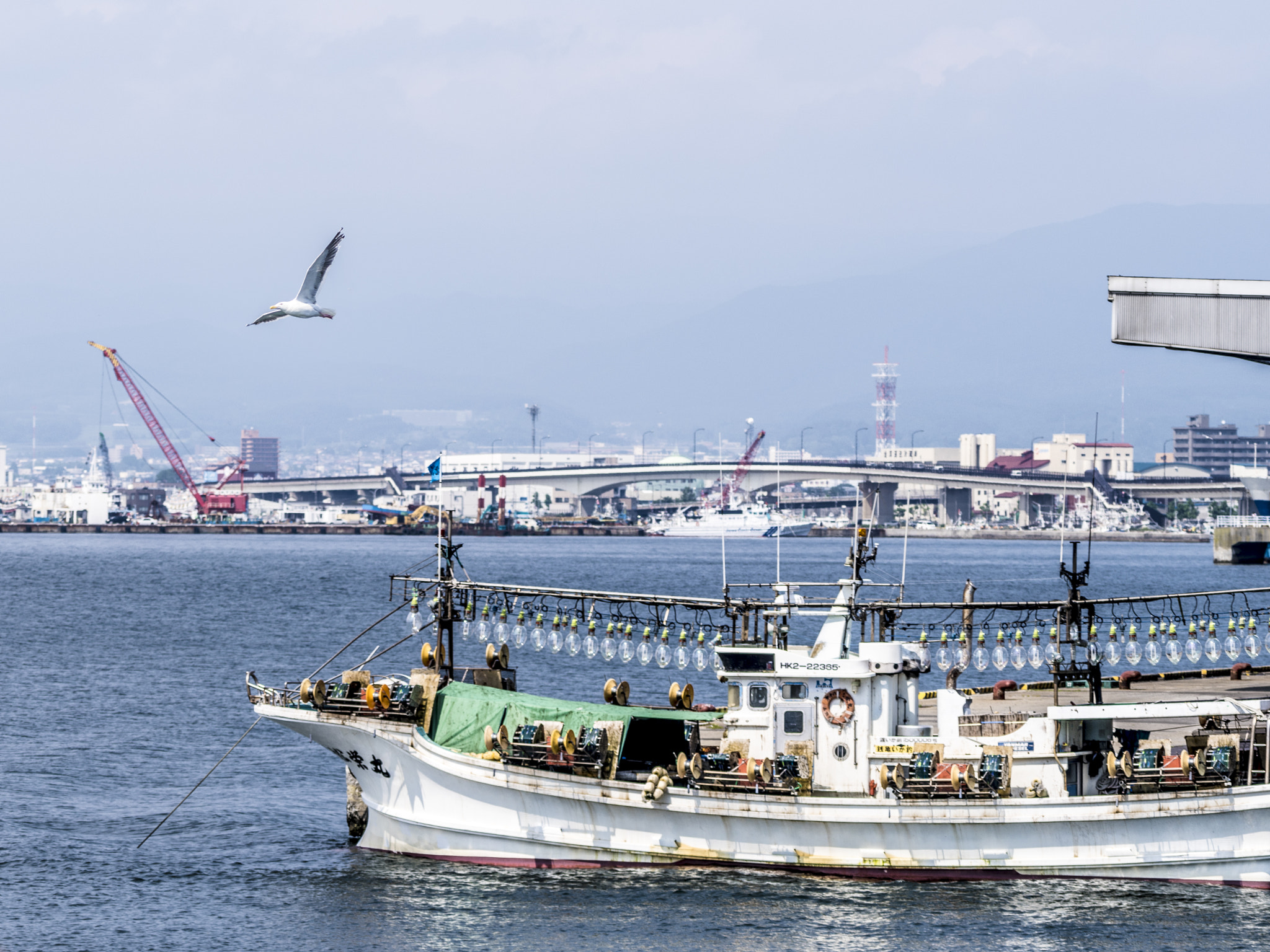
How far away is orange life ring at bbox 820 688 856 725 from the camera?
1254 inches

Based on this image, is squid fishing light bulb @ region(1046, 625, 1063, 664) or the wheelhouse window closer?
the wheelhouse window

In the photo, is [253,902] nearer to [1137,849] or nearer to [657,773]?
[657,773]

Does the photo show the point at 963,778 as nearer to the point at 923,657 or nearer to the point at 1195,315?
the point at 923,657

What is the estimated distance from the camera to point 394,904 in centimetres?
3069

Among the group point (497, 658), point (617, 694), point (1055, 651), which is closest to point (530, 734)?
point (617, 694)

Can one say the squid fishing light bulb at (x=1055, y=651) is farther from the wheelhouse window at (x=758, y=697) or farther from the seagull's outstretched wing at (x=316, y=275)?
the seagull's outstretched wing at (x=316, y=275)

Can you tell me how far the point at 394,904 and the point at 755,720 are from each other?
760 centimetres

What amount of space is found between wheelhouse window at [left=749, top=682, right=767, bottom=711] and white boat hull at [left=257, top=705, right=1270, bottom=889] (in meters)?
2.08

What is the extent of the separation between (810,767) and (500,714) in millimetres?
6359

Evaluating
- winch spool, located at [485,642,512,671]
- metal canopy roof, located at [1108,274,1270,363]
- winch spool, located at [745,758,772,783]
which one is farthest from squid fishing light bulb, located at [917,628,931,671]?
metal canopy roof, located at [1108,274,1270,363]

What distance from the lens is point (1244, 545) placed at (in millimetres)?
146250

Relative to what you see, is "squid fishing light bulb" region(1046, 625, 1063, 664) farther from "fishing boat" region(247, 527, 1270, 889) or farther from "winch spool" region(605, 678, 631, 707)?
"winch spool" region(605, 678, 631, 707)

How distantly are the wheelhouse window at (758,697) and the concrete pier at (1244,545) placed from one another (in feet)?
402

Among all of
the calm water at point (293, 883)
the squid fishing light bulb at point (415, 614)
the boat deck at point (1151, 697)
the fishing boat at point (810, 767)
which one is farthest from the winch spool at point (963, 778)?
the squid fishing light bulb at point (415, 614)
